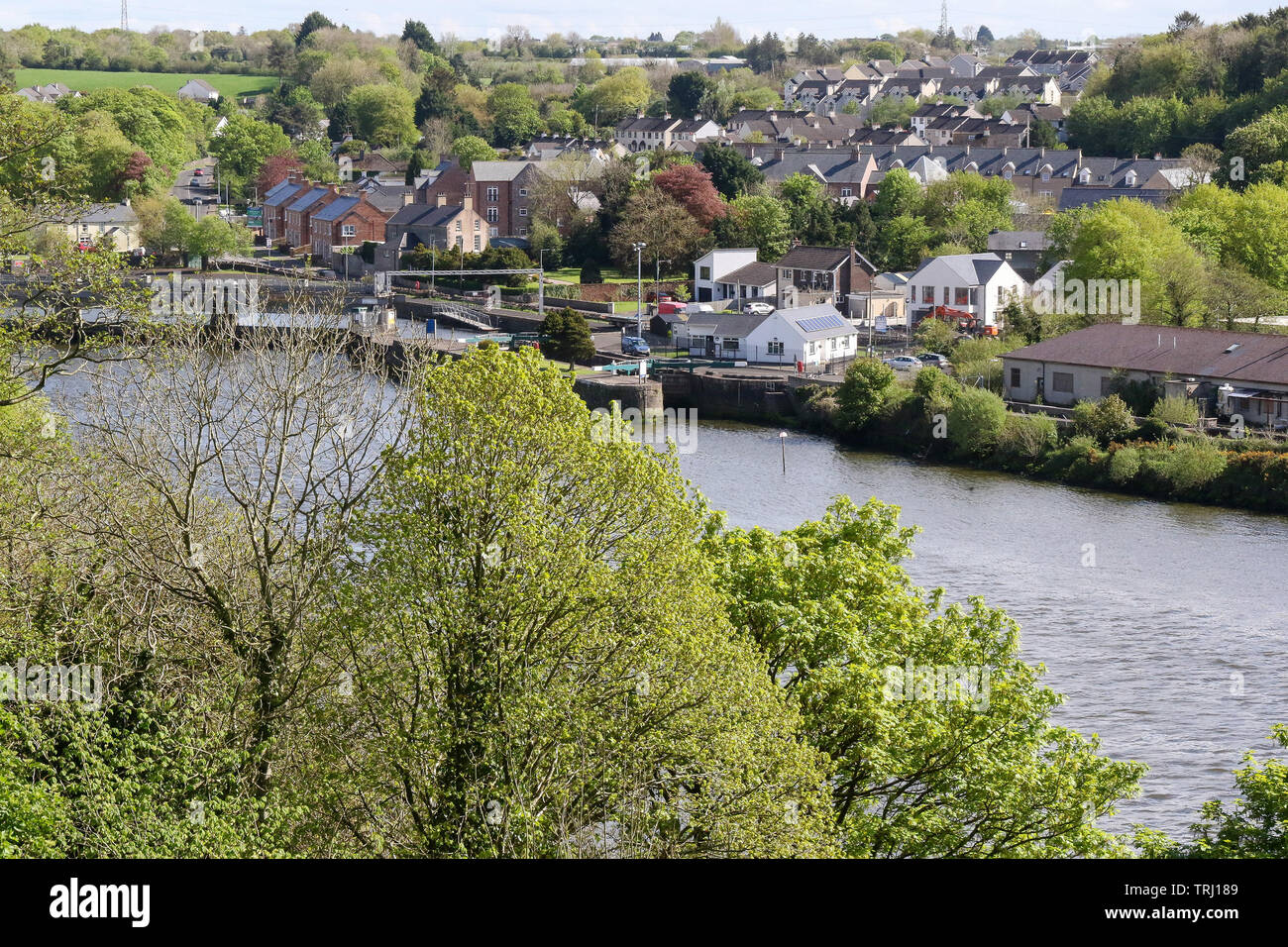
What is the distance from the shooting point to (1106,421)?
88.0 feet

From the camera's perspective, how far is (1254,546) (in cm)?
2108

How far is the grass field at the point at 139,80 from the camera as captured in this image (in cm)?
8800

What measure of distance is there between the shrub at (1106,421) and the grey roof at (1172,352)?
188cm

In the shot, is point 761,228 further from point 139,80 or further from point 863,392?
point 139,80

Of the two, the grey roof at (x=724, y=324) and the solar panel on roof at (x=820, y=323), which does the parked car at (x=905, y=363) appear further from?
the grey roof at (x=724, y=324)

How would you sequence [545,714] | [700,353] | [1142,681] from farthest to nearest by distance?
1. [700,353]
2. [1142,681]
3. [545,714]

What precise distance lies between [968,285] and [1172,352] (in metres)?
9.95

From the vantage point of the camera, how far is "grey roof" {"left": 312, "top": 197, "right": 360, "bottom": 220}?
55375mm

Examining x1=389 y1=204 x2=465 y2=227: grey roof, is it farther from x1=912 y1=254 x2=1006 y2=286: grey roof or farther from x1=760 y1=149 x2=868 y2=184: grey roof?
x1=912 y1=254 x2=1006 y2=286: grey roof

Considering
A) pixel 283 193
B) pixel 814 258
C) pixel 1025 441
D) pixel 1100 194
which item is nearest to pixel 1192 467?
pixel 1025 441

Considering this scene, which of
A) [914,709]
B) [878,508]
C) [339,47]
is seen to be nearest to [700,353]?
[878,508]
